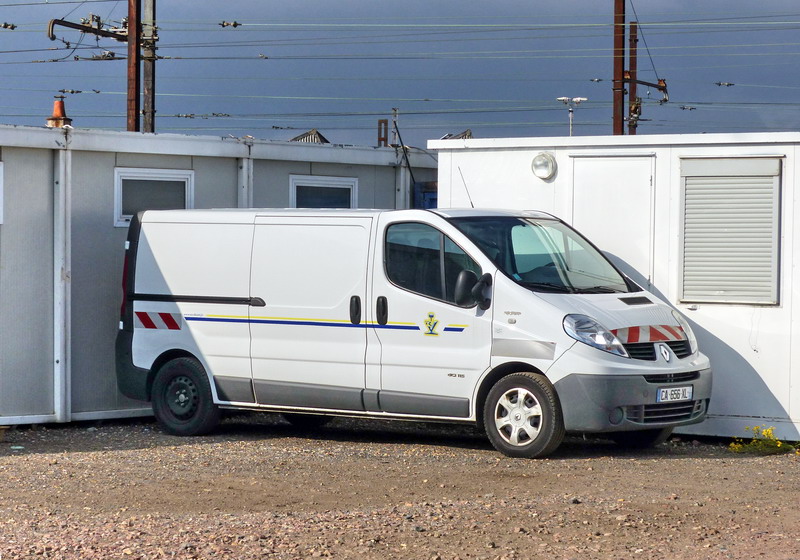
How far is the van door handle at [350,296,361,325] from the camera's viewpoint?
1071cm

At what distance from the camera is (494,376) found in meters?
10.2

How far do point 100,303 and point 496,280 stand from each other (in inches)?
184

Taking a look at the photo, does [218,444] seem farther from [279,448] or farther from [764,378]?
[764,378]

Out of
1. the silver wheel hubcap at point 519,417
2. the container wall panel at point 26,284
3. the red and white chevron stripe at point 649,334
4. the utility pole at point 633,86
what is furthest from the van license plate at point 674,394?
the utility pole at point 633,86

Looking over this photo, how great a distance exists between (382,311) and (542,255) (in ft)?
4.68

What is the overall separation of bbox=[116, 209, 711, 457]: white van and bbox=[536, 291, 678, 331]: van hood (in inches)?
0.7

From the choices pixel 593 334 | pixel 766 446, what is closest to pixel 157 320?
pixel 593 334

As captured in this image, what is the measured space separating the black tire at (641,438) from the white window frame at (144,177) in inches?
209

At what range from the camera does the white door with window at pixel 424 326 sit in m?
10.3

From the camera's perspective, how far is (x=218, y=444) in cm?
1110

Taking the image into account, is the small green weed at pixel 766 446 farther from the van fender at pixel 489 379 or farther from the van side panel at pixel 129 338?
the van side panel at pixel 129 338

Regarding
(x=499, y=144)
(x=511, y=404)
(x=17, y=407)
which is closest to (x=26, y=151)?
(x=17, y=407)

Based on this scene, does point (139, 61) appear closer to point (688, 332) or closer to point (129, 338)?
point (129, 338)

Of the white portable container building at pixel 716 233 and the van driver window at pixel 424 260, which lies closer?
the van driver window at pixel 424 260
